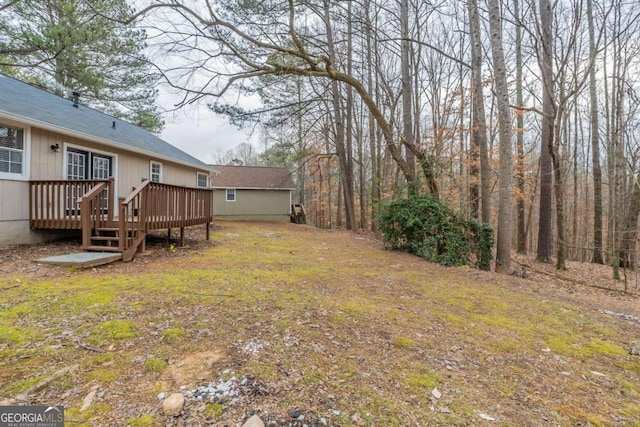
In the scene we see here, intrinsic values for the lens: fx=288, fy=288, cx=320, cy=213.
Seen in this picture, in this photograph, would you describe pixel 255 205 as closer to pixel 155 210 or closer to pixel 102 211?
pixel 155 210

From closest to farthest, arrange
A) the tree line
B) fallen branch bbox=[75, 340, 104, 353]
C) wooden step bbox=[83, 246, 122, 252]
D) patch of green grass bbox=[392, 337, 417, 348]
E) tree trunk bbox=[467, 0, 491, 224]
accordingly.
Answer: fallen branch bbox=[75, 340, 104, 353]
patch of green grass bbox=[392, 337, 417, 348]
wooden step bbox=[83, 246, 122, 252]
the tree line
tree trunk bbox=[467, 0, 491, 224]

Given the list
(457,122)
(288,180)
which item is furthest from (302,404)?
(288,180)

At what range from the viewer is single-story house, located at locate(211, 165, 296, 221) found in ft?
64.3

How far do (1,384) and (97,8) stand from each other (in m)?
7.65

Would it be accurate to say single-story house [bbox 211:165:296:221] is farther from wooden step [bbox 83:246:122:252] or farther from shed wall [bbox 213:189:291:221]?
wooden step [bbox 83:246:122:252]

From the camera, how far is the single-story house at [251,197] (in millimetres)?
19594

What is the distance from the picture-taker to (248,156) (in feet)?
118

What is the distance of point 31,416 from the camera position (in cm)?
176

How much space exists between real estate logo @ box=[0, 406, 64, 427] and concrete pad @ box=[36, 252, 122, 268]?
3.83 m

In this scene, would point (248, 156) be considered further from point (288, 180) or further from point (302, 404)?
point (302, 404)

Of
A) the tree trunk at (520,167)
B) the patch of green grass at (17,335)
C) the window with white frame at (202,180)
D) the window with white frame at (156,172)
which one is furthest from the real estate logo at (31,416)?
the tree trunk at (520,167)

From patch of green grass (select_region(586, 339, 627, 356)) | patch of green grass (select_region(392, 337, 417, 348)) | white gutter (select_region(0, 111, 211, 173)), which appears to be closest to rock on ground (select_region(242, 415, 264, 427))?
patch of green grass (select_region(392, 337, 417, 348))

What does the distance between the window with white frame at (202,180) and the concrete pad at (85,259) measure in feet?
31.1

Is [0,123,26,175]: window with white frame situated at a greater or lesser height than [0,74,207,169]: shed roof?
lesser
